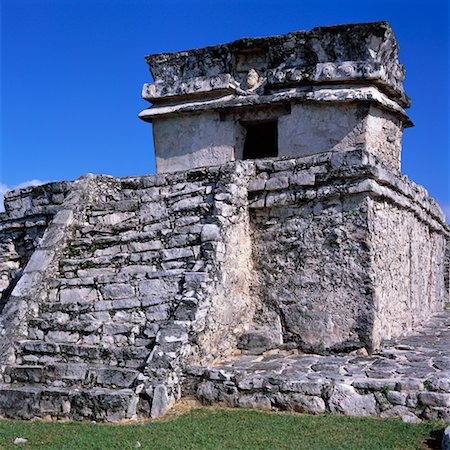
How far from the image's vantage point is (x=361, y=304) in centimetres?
738

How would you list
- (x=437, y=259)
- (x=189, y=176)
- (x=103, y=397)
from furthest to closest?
(x=437, y=259)
(x=189, y=176)
(x=103, y=397)

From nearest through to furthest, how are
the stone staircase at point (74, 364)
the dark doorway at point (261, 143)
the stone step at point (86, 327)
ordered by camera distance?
the stone staircase at point (74, 364) → the stone step at point (86, 327) → the dark doorway at point (261, 143)

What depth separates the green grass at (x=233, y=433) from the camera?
491 cm

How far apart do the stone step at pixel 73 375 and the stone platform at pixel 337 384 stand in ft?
2.33

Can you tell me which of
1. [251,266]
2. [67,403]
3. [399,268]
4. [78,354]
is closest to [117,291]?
[78,354]

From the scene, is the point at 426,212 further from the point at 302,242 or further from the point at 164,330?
the point at 164,330

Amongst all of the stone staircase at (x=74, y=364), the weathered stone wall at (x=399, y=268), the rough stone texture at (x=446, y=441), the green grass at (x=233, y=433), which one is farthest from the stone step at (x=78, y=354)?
the rough stone texture at (x=446, y=441)

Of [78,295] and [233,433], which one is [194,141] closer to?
[78,295]

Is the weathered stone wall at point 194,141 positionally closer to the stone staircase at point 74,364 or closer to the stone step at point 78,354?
the stone staircase at point 74,364

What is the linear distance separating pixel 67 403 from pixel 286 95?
647 cm

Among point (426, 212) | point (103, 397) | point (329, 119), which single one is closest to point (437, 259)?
point (426, 212)

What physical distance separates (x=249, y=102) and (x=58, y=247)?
4402 millimetres

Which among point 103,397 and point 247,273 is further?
point 247,273

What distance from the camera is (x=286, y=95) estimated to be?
10.2 metres
